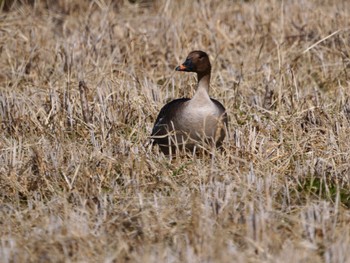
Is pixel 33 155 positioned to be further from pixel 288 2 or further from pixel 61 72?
pixel 288 2

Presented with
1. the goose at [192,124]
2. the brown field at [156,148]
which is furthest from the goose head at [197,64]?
the brown field at [156,148]

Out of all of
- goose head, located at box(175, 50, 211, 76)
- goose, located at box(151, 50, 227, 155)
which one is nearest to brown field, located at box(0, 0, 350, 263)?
goose, located at box(151, 50, 227, 155)

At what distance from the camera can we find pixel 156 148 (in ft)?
20.7

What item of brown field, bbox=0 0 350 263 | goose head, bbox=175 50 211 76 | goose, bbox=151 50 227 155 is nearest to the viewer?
brown field, bbox=0 0 350 263

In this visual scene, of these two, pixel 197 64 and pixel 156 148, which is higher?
pixel 197 64

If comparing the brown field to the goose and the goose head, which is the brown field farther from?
the goose head

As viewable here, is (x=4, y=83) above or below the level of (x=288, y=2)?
below

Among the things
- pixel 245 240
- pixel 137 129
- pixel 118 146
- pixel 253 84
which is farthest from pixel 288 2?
pixel 245 240

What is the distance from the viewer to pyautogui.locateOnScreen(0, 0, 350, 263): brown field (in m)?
Answer: 4.48

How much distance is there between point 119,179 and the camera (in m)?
5.52

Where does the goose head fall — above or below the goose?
above

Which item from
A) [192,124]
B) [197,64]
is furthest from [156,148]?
[197,64]

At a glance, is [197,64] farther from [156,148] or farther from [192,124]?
[156,148]

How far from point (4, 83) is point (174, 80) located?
160 centimetres
